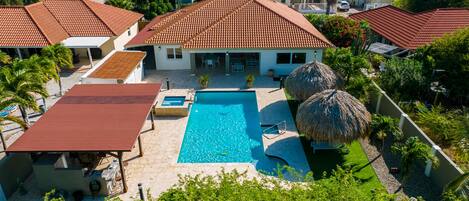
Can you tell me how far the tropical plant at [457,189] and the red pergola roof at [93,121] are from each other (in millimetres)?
13024

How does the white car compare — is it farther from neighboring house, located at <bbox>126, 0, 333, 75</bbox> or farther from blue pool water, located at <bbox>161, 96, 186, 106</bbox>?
blue pool water, located at <bbox>161, 96, 186, 106</bbox>

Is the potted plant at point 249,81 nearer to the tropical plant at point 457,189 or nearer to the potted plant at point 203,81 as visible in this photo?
the potted plant at point 203,81

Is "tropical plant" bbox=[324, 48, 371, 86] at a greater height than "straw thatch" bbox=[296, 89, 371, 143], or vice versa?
"tropical plant" bbox=[324, 48, 371, 86]

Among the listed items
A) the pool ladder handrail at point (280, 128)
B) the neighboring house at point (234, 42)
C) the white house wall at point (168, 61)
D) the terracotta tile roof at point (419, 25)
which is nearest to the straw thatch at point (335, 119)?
the pool ladder handrail at point (280, 128)

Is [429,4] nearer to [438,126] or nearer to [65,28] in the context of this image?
[438,126]

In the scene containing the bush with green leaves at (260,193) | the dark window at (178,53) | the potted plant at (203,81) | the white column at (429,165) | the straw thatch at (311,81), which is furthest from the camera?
the dark window at (178,53)

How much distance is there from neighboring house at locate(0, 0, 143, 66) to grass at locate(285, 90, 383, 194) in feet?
70.2

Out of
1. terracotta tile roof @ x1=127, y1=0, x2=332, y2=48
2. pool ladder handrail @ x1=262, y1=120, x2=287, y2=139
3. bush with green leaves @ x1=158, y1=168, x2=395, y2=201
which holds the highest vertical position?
terracotta tile roof @ x1=127, y1=0, x2=332, y2=48

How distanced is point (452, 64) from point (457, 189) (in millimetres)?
12089

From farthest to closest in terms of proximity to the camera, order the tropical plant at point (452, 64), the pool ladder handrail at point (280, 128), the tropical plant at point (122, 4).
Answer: the tropical plant at point (122, 4) < the tropical plant at point (452, 64) < the pool ladder handrail at point (280, 128)

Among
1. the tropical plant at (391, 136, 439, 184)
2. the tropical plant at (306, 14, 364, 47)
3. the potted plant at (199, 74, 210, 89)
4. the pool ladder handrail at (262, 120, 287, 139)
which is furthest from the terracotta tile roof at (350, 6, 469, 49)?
the potted plant at (199, 74, 210, 89)

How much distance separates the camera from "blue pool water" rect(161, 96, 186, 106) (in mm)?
25806

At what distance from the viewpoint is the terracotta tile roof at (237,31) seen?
30.0m

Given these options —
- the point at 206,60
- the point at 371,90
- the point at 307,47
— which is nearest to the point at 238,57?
the point at 206,60
